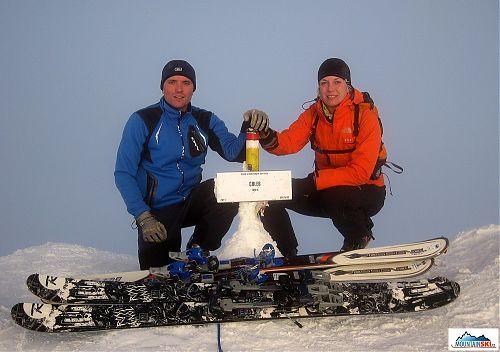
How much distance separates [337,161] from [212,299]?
244 cm

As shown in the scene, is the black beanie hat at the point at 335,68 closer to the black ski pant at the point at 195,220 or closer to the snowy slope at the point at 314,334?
the black ski pant at the point at 195,220

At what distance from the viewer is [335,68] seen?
5641 mm

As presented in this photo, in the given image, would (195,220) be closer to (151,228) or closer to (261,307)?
(151,228)

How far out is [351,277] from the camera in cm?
Result: 516

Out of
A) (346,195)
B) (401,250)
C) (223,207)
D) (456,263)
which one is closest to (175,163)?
(223,207)

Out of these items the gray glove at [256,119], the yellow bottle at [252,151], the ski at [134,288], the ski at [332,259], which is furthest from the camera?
the gray glove at [256,119]

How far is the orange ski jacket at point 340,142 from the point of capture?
5621 millimetres

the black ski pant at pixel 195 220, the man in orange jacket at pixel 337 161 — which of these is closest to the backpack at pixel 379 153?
the man in orange jacket at pixel 337 161

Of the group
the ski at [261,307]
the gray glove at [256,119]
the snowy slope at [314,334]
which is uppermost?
the gray glove at [256,119]

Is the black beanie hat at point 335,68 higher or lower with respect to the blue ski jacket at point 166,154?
higher

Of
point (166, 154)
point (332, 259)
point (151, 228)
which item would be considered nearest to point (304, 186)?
point (332, 259)

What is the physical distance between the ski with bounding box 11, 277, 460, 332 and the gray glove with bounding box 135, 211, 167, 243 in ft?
3.96

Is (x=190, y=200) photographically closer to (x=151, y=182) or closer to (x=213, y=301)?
(x=151, y=182)

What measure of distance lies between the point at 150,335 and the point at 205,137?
8.46 feet
